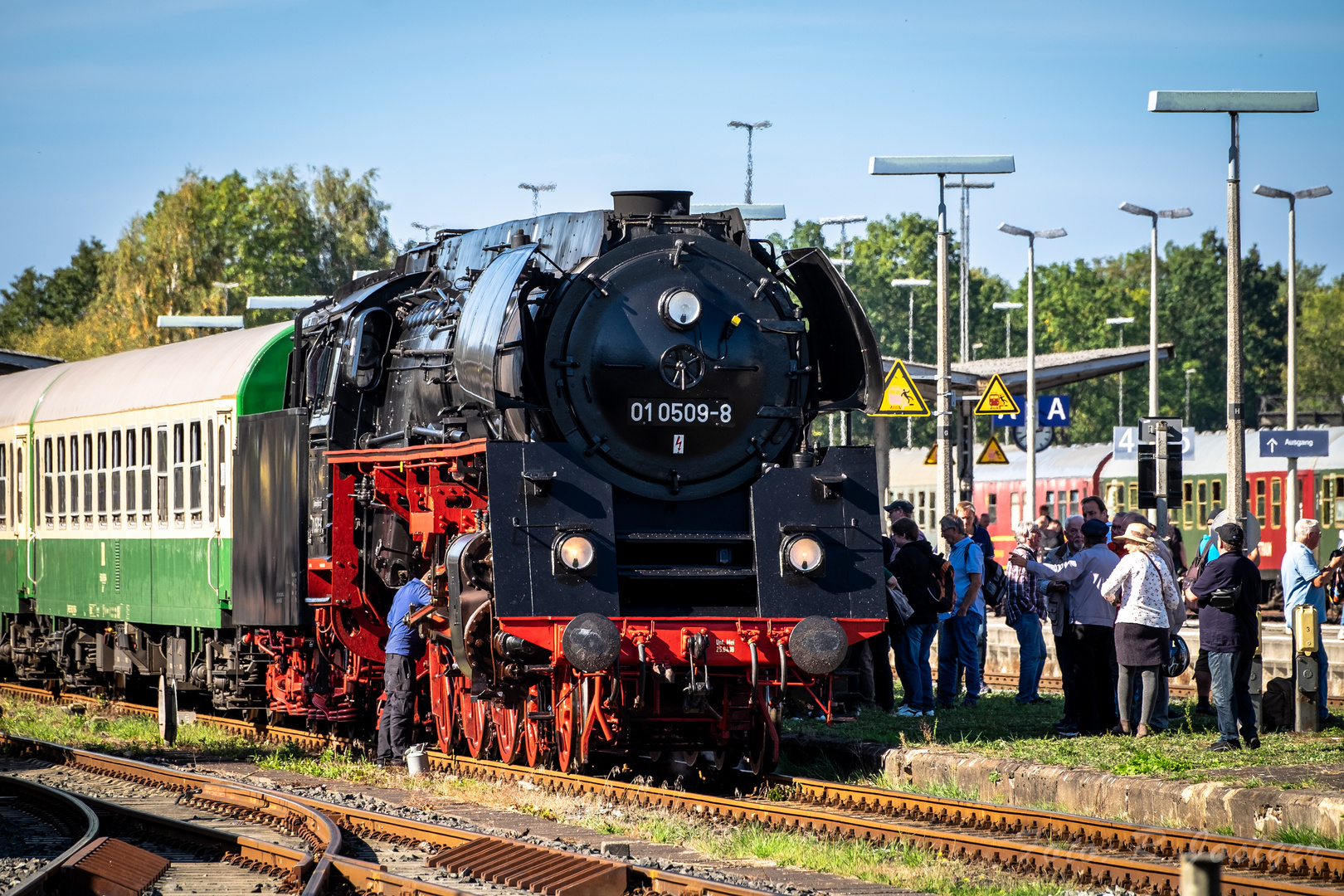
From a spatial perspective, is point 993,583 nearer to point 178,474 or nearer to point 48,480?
point 178,474

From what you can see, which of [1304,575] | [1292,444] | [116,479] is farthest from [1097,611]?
[1292,444]

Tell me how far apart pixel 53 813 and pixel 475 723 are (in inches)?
115

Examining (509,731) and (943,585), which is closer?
(509,731)

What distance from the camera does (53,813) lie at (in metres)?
11.5

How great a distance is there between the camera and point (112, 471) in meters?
18.5

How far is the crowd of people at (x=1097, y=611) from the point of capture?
12156 millimetres

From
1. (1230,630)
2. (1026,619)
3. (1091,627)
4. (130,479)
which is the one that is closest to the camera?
(1230,630)

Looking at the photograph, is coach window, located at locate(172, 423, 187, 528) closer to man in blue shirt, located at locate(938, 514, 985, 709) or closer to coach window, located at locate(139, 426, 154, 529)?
coach window, located at locate(139, 426, 154, 529)

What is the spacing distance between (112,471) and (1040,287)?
285 feet

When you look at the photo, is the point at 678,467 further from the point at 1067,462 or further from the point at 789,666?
the point at 1067,462

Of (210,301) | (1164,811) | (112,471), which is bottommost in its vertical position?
(1164,811)

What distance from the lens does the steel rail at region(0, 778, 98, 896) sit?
8.40 m

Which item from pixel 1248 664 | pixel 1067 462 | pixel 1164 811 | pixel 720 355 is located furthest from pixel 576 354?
pixel 1067 462

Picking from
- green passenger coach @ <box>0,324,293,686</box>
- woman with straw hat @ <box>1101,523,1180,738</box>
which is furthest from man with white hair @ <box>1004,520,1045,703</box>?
green passenger coach @ <box>0,324,293,686</box>
